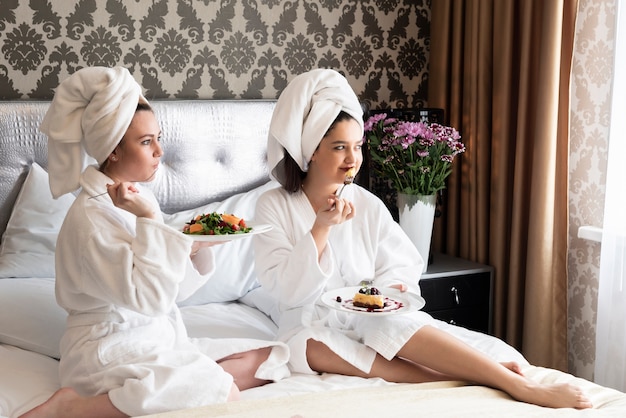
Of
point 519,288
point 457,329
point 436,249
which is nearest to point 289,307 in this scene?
point 457,329

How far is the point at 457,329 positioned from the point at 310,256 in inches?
25.1

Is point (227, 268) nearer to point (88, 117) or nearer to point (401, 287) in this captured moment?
point (401, 287)

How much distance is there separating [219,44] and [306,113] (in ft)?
3.58

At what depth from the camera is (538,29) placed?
3332 millimetres

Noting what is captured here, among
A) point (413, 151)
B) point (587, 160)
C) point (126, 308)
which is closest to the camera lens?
point (126, 308)

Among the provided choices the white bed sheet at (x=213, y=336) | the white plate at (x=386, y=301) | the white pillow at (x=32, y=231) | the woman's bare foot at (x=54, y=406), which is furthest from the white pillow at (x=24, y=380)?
the white plate at (x=386, y=301)

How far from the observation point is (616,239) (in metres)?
3.04

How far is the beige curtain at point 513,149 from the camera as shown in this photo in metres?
3.25

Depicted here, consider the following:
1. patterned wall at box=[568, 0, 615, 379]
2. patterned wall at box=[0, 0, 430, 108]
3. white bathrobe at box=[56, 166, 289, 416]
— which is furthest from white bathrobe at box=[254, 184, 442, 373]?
patterned wall at box=[0, 0, 430, 108]

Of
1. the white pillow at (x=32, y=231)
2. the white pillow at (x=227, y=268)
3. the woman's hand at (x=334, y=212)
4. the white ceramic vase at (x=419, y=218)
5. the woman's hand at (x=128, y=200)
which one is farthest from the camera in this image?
the white ceramic vase at (x=419, y=218)

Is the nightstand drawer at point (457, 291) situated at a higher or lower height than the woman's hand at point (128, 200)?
lower

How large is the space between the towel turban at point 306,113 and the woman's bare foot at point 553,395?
99 centimetres

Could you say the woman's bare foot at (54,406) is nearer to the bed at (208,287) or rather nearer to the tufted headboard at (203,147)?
the bed at (208,287)

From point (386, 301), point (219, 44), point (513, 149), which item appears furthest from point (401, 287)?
point (219, 44)
